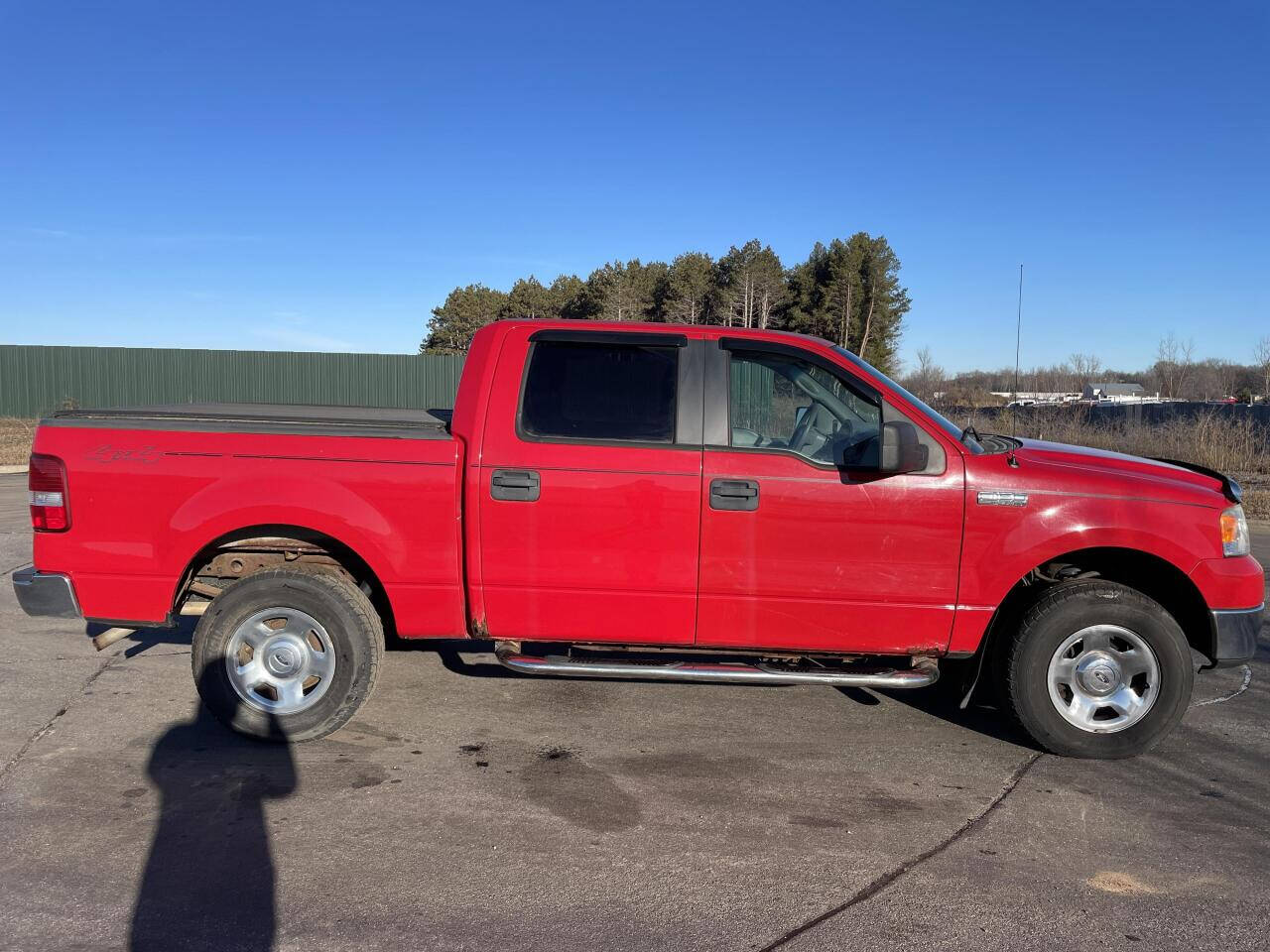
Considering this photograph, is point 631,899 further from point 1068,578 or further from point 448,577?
point 1068,578

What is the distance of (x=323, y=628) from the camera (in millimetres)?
4562

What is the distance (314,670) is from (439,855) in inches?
57.0

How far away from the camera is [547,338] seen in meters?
4.72

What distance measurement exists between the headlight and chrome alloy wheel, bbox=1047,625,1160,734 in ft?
2.03

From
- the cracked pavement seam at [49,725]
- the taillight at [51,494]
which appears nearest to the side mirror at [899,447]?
the taillight at [51,494]

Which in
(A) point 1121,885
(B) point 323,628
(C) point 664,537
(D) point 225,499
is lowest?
(A) point 1121,885

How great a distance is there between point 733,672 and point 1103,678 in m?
1.80

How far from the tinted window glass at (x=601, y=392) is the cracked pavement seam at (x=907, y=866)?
2102 mm

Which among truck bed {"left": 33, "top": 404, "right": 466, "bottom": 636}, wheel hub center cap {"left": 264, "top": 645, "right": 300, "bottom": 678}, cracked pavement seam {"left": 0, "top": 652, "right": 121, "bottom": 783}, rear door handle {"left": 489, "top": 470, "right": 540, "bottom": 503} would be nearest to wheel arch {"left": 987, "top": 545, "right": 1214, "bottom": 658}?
rear door handle {"left": 489, "top": 470, "right": 540, "bottom": 503}

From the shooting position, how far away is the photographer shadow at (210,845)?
304cm

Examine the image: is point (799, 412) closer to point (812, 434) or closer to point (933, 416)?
point (812, 434)

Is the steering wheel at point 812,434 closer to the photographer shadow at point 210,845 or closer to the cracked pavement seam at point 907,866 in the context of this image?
the cracked pavement seam at point 907,866

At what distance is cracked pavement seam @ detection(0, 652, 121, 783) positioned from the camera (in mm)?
4287

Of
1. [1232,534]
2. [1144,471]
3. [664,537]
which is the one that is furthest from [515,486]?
[1232,534]
